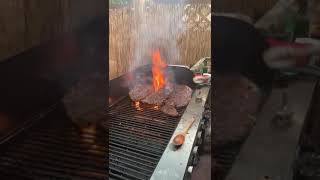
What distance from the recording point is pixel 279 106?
88 centimetres

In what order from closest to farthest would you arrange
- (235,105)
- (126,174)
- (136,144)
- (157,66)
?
(235,105)
(126,174)
(136,144)
(157,66)

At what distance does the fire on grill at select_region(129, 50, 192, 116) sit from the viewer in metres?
2.19

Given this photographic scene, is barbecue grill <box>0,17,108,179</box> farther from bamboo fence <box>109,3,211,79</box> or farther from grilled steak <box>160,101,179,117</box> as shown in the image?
grilled steak <box>160,101,179,117</box>

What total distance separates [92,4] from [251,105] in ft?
1.52

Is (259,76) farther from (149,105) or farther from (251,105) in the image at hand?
(149,105)

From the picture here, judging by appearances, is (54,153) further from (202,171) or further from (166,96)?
(166,96)

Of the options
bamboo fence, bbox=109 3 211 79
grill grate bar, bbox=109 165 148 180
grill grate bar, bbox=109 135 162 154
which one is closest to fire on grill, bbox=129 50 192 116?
bamboo fence, bbox=109 3 211 79

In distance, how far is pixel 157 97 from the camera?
7.58 feet

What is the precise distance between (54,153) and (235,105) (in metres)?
0.49

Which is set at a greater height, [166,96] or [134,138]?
[166,96]

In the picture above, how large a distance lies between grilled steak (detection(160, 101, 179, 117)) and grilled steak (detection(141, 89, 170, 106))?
0.12 feet

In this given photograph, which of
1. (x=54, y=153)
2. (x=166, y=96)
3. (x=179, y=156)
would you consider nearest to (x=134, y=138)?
(x=179, y=156)

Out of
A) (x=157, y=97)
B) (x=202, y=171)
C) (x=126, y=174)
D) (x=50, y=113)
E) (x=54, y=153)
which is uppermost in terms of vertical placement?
(x=50, y=113)

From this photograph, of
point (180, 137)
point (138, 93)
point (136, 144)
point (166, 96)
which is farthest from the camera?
point (166, 96)
